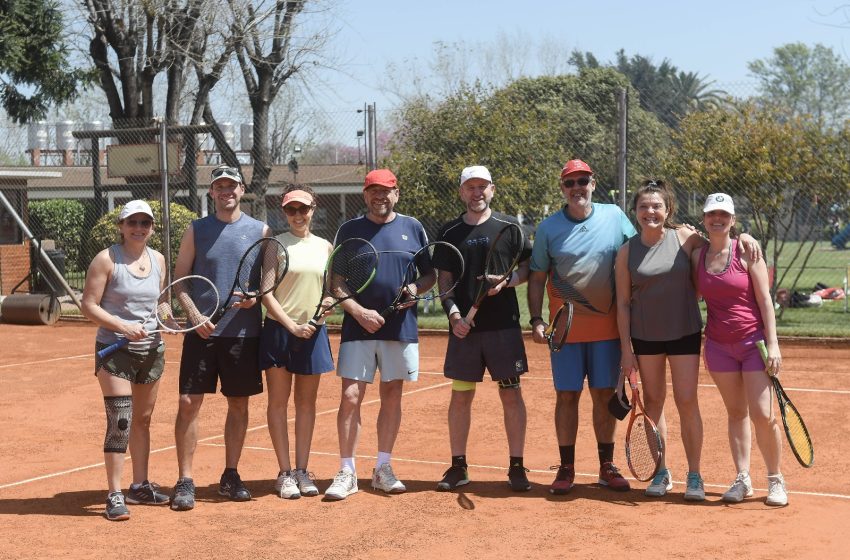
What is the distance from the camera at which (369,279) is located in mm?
6863

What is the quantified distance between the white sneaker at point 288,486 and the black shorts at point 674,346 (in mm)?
2267

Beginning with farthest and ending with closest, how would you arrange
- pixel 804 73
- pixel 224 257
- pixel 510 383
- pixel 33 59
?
pixel 804 73 → pixel 33 59 → pixel 510 383 → pixel 224 257

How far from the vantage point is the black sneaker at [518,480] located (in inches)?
277

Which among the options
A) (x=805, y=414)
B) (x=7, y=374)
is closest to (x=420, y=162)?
(x=7, y=374)

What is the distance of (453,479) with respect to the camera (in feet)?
23.4

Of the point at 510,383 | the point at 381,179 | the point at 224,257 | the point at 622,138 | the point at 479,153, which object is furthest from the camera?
the point at 479,153

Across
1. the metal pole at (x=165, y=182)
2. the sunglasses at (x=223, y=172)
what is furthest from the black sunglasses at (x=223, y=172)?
the metal pole at (x=165, y=182)

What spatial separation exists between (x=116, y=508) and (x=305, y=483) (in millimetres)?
1159

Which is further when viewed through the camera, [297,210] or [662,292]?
[297,210]

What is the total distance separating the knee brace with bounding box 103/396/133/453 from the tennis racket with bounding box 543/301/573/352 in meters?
2.53

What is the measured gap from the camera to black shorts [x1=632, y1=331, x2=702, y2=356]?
6.65 meters

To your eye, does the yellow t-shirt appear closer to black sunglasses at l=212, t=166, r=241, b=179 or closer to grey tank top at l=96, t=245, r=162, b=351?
black sunglasses at l=212, t=166, r=241, b=179

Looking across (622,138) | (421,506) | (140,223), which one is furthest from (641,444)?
(622,138)

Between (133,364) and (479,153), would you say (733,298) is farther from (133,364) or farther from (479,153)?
(479,153)
